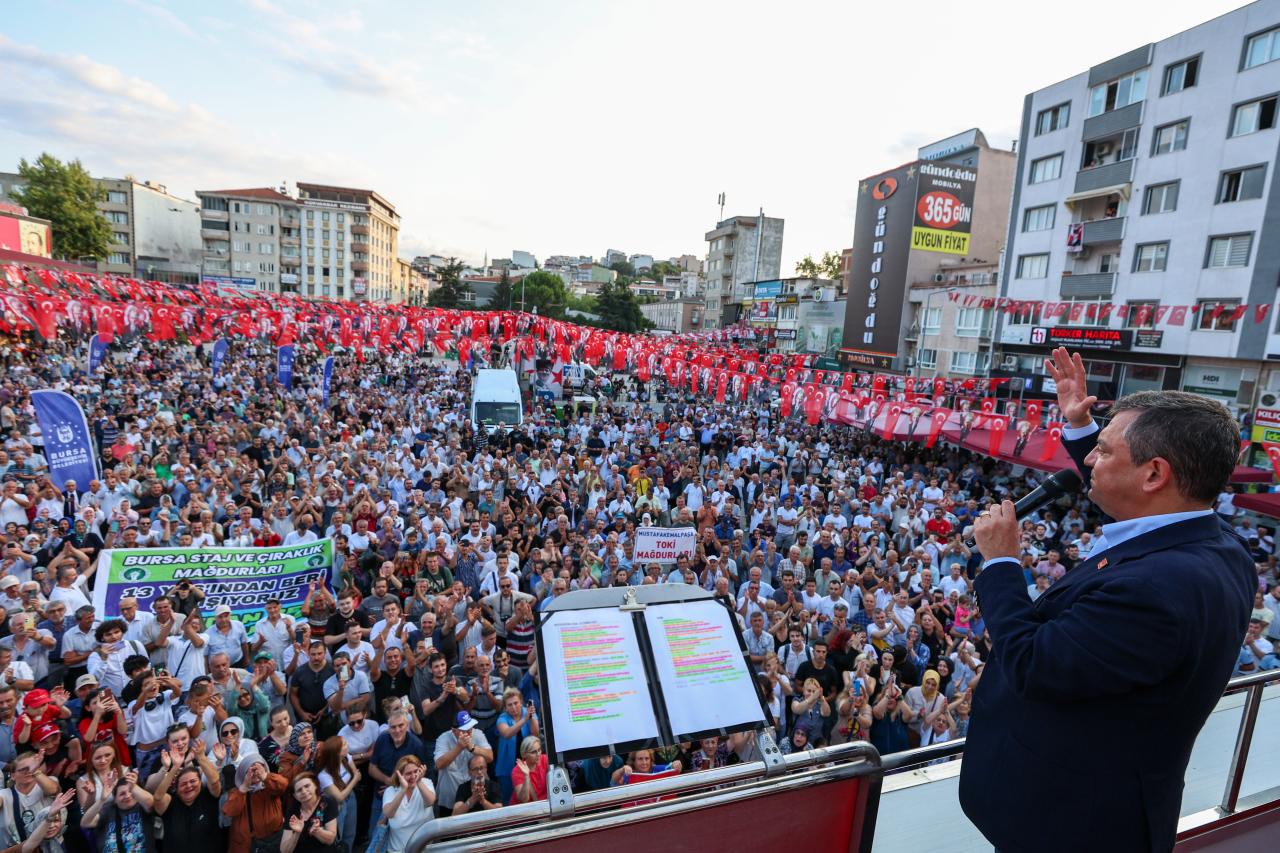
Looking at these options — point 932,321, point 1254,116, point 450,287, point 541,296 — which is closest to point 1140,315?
point 1254,116

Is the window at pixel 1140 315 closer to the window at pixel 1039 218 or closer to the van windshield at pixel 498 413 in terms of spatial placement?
the window at pixel 1039 218

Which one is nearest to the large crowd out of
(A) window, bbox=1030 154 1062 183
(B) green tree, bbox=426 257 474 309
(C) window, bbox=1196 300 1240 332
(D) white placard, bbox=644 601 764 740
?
(D) white placard, bbox=644 601 764 740

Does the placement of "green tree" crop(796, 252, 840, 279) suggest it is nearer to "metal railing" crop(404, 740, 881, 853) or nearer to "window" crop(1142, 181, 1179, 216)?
"window" crop(1142, 181, 1179, 216)

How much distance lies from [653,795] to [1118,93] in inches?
1279

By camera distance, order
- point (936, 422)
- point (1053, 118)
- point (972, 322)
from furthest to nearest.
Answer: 1. point (972, 322)
2. point (1053, 118)
3. point (936, 422)

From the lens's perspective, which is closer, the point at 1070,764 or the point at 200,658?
the point at 1070,764

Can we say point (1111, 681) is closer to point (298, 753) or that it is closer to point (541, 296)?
point (298, 753)

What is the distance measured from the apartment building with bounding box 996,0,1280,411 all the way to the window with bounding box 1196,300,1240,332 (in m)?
0.05

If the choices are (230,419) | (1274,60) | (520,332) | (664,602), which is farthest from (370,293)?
(664,602)

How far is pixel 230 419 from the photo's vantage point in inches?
619

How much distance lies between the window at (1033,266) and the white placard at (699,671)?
104 ft

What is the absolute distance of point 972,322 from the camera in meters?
32.2

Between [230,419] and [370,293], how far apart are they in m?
68.0

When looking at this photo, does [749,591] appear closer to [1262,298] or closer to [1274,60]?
[1262,298]
